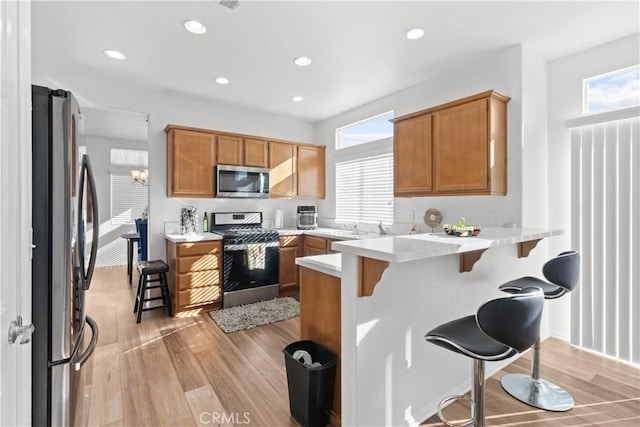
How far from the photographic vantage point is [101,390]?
7.16ft

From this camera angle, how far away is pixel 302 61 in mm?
3125

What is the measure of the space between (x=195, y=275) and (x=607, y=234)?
427 centimetres

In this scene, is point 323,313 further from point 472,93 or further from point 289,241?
point 472,93

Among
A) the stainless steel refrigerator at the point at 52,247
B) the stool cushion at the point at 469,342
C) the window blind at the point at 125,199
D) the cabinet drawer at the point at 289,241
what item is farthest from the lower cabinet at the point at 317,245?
the window blind at the point at 125,199

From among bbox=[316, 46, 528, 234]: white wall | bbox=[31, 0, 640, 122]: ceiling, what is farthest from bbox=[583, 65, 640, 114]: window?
bbox=[316, 46, 528, 234]: white wall

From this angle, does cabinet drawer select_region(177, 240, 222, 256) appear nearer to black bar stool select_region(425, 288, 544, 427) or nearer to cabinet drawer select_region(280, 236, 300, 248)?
cabinet drawer select_region(280, 236, 300, 248)

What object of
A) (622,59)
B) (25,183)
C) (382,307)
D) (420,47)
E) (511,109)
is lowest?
(382,307)

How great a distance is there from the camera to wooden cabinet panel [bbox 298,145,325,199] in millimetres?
5047

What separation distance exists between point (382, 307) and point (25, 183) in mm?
1639

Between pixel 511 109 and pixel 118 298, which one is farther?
pixel 118 298

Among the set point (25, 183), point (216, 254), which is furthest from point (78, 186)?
point (216, 254)

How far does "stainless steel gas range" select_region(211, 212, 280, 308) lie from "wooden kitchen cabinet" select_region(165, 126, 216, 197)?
57 cm

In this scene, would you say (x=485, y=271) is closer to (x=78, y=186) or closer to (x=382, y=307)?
(x=382, y=307)

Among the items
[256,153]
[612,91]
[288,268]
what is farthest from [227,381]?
[612,91]
